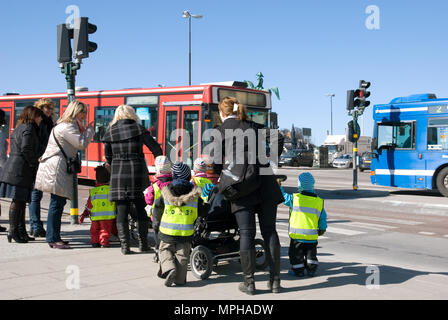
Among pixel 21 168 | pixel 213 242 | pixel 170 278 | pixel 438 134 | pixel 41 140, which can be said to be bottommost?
pixel 170 278

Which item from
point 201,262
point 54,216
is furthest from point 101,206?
point 201,262

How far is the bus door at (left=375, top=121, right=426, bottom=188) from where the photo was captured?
16.2 meters

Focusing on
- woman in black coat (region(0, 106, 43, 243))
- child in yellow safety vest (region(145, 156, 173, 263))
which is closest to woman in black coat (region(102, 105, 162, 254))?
child in yellow safety vest (region(145, 156, 173, 263))

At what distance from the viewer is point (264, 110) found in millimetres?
15070

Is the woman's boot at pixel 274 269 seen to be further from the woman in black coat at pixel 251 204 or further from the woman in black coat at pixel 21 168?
the woman in black coat at pixel 21 168

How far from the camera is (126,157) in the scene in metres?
6.49

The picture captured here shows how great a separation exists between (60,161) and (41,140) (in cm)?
85

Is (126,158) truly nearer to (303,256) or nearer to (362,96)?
(303,256)

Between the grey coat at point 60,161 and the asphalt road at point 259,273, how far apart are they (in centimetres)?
84

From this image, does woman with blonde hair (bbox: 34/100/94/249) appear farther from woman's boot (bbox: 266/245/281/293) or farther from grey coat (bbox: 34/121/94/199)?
woman's boot (bbox: 266/245/281/293)

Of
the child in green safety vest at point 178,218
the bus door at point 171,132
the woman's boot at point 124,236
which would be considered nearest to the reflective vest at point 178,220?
the child in green safety vest at point 178,218

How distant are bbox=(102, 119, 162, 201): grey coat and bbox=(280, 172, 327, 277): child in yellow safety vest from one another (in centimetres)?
188

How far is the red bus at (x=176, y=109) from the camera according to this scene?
1431 cm
